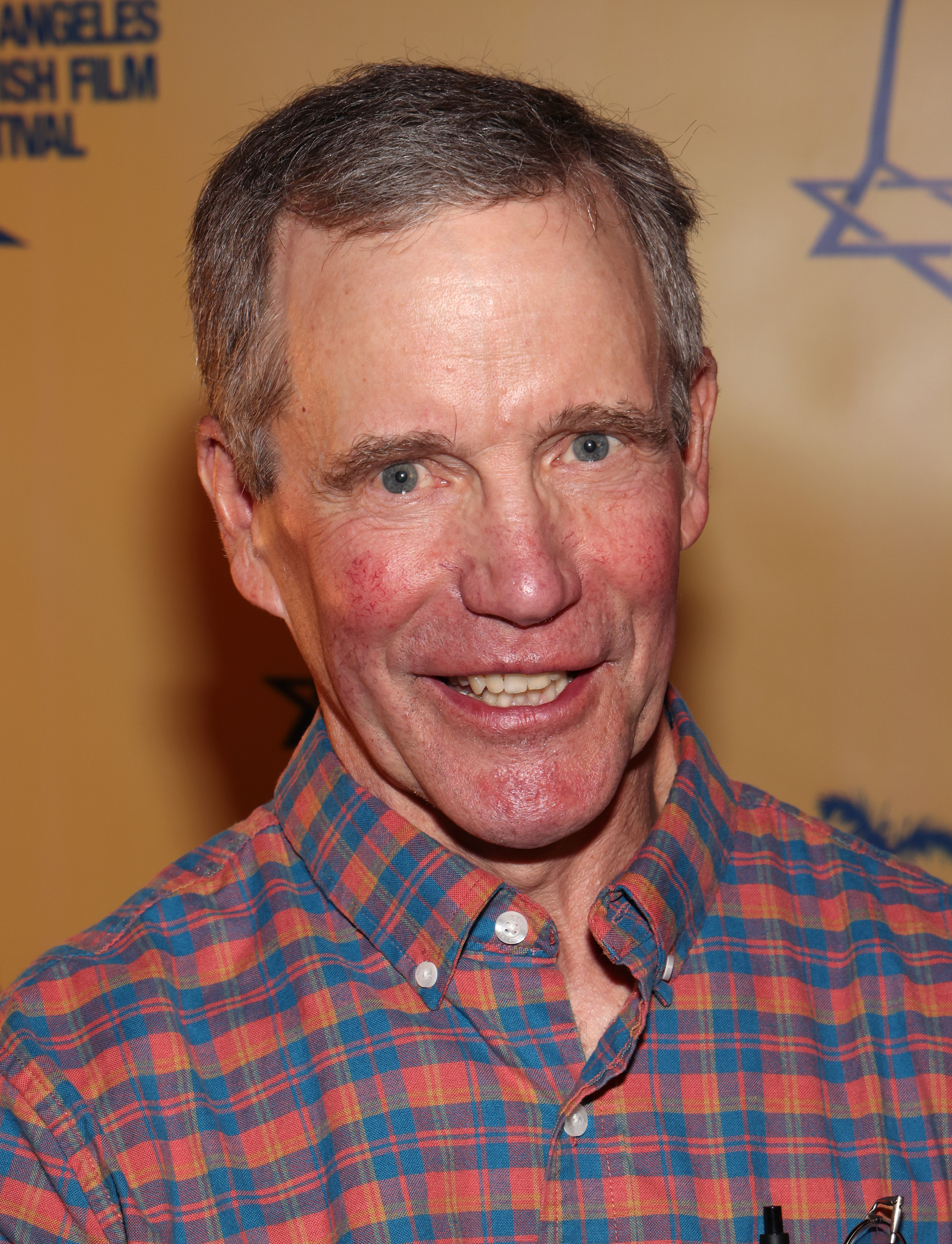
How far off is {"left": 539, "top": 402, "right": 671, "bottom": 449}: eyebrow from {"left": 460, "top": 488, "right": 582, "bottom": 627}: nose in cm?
6

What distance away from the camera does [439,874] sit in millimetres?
1056

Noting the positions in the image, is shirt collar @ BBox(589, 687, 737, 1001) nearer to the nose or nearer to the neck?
the neck

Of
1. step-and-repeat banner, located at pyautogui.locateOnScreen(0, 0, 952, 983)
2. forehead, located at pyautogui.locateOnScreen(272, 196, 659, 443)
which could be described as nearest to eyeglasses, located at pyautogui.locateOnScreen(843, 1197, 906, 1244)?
forehead, located at pyautogui.locateOnScreen(272, 196, 659, 443)

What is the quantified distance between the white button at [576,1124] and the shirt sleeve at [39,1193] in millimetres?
335

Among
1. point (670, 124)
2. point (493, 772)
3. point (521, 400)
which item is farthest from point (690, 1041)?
point (670, 124)

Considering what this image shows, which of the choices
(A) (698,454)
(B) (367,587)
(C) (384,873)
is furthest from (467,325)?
(C) (384,873)

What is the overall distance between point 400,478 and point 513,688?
191mm

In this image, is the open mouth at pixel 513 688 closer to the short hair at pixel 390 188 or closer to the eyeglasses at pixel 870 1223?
the short hair at pixel 390 188

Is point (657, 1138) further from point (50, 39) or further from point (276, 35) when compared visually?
point (50, 39)

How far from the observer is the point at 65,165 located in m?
1.98

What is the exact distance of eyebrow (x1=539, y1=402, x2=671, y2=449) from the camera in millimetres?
993

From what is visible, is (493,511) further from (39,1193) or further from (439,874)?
(39,1193)

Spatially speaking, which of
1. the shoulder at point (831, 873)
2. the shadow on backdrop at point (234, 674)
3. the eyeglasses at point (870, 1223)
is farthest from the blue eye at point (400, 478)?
the shadow on backdrop at point (234, 674)

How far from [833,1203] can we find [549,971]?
0.28 m
